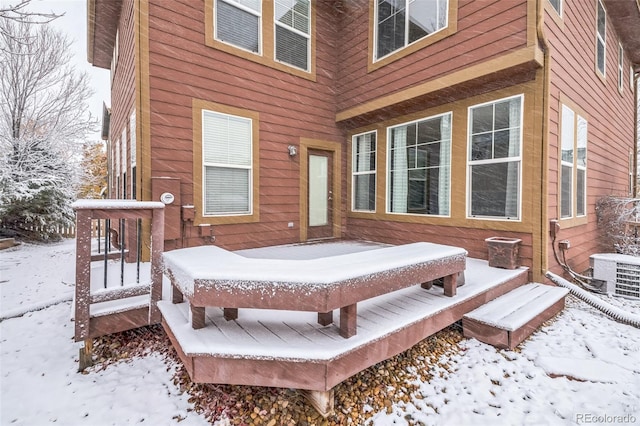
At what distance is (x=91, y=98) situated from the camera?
36.6 feet

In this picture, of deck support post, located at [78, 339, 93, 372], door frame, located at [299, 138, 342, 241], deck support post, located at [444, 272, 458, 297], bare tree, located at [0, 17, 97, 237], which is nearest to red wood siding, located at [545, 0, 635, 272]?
deck support post, located at [444, 272, 458, 297]

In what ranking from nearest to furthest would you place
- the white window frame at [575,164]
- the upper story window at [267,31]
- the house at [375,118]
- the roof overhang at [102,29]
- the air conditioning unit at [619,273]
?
1. the house at [375,118]
2. the air conditioning unit at [619,273]
3. the white window frame at [575,164]
4. the upper story window at [267,31]
5. the roof overhang at [102,29]

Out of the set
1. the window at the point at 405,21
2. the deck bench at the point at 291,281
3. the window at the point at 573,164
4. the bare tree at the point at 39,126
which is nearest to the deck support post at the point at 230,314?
the deck bench at the point at 291,281

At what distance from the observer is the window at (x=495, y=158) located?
13.3 ft

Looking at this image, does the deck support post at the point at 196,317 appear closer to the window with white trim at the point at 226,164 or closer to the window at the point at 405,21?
the window with white trim at the point at 226,164

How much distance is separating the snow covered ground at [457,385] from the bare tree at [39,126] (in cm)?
725

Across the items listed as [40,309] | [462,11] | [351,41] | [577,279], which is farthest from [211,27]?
[577,279]

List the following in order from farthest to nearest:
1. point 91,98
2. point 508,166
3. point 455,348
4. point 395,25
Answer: point 91,98
point 395,25
point 508,166
point 455,348

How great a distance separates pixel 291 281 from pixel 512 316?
2379 mm

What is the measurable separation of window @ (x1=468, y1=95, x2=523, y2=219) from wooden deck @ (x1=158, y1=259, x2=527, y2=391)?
207cm

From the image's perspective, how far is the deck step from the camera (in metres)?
2.76

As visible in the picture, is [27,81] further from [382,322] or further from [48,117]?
[382,322]

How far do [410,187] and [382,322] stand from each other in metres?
3.45

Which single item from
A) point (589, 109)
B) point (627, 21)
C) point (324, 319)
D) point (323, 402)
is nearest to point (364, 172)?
point (589, 109)
